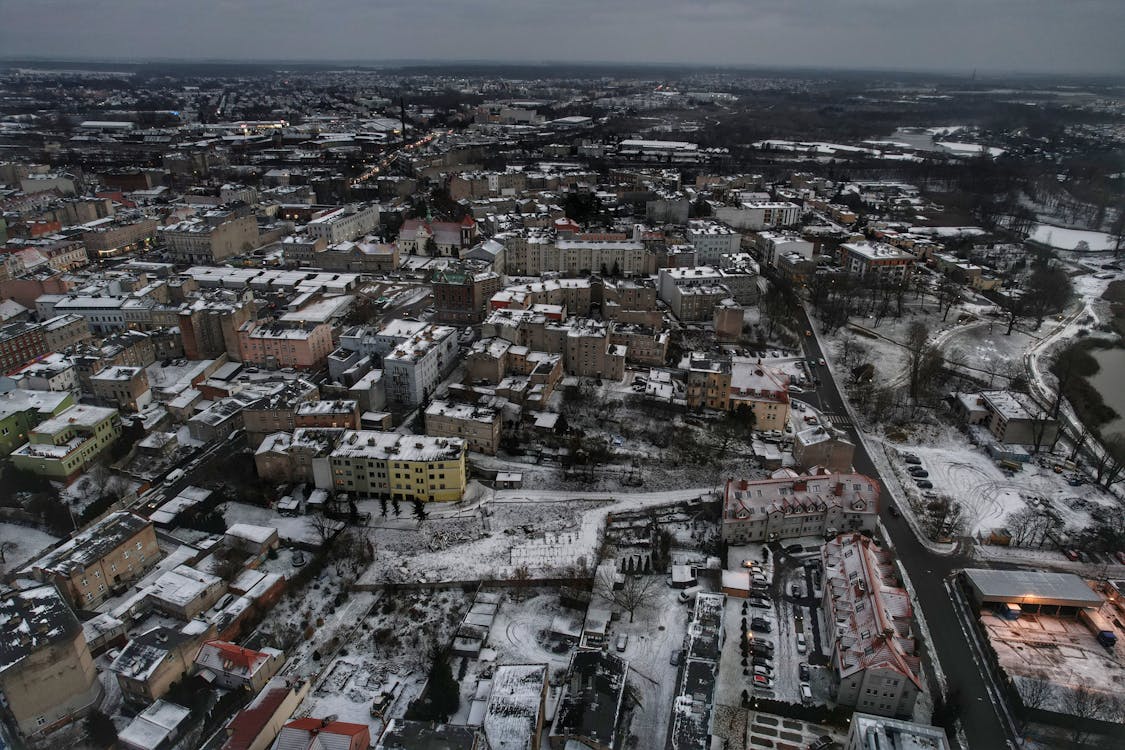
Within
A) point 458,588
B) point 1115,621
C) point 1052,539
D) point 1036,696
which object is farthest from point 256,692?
point 1052,539

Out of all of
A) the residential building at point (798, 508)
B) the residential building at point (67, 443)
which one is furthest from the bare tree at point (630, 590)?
the residential building at point (67, 443)

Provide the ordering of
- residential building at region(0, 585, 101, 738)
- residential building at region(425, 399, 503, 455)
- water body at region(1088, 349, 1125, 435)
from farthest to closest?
1. water body at region(1088, 349, 1125, 435)
2. residential building at region(425, 399, 503, 455)
3. residential building at region(0, 585, 101, 738)

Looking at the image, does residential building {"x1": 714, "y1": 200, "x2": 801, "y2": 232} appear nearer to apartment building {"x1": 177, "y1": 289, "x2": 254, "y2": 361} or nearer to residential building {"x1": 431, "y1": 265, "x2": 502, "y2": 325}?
residential building {"x1": 431, "y1": 265, "x2": 502, "y2": 325}

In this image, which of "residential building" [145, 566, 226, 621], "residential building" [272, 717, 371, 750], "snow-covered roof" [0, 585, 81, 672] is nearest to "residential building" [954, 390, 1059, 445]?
"residential building" [272, 717, 371, 750]

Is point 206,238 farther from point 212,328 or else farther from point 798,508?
point 798,508

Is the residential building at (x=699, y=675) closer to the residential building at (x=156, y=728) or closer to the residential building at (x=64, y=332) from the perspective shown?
the residential building at (x=156, y=728)

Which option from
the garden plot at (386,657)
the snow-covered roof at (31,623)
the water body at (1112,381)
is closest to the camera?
the snow-covered roof at (31,623)
